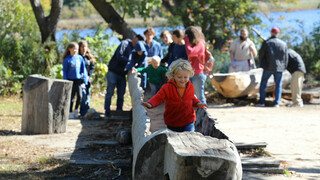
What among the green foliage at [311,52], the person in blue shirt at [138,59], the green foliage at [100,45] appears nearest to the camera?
the person in blue shirt at [138,59]

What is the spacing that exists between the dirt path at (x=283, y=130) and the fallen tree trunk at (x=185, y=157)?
4.03 feet

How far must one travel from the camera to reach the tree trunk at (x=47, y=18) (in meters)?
13.3

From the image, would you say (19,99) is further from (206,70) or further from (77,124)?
(206,70)

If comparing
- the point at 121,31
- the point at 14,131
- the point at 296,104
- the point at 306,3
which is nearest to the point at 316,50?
the point at 296,104

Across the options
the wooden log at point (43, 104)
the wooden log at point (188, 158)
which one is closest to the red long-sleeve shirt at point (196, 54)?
the wooden log at point (43, 104)

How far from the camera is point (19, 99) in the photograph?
12.0 m

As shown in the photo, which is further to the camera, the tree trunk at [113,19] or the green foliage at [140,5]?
the tree trunk at [113,19]

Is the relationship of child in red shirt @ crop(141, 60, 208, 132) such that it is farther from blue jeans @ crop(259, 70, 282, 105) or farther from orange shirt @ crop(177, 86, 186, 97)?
blue jeans @ crop(259, 70, 282, 105)

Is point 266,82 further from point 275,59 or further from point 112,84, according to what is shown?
point 112,84

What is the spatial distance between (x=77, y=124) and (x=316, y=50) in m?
10.3

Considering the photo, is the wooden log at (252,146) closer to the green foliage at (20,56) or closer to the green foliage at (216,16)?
the green foliage at (20,56)

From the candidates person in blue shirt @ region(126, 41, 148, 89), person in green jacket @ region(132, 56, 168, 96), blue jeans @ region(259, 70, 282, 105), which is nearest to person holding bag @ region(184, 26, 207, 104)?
person in green jacket @ region(132, 56, 168, 96)

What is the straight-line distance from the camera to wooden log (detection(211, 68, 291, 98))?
1184 centimetres

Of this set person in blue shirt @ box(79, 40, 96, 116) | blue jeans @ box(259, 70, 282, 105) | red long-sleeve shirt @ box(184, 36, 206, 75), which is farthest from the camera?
blue jeans @ box(259, 70, 282, 105)
